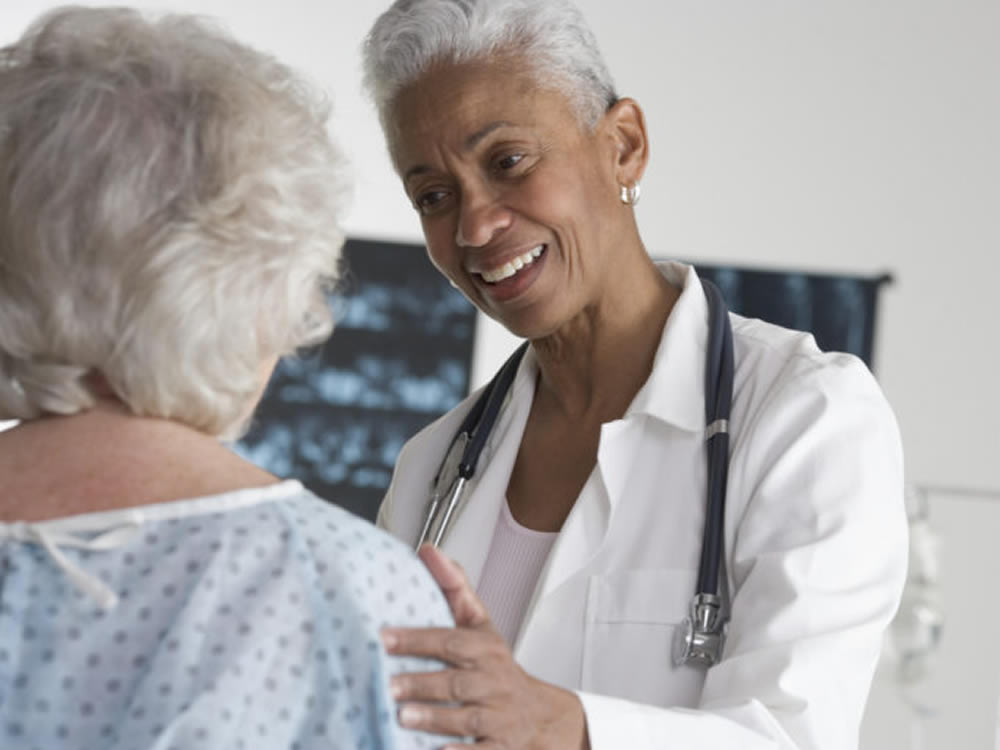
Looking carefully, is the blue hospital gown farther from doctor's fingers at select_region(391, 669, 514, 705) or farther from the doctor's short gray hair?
the doctor's short gray hair

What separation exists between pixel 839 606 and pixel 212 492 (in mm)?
723

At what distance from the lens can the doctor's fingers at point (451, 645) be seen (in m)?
0.95

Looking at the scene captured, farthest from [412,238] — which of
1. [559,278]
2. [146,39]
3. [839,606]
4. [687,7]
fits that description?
[146,39]

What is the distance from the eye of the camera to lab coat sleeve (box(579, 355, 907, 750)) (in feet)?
4.52

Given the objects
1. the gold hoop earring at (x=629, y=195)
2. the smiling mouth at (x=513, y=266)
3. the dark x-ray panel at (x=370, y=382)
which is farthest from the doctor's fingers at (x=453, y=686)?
the dark x-ray panel at (x=370, y=382)

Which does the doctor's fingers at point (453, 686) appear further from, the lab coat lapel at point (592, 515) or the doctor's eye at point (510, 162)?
the doctor's eye at point (510, 162)

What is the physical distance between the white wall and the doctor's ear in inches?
98.1

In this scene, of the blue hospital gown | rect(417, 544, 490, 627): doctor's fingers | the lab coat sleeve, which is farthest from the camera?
the lab coat sleeve

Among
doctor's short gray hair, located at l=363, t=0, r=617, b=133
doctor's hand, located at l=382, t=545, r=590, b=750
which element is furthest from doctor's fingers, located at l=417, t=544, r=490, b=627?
doctor's short gray hair, located at l=363, t=0, r=617, b=133

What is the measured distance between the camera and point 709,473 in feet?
5.18

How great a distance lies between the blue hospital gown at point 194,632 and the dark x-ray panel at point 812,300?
3452 mm

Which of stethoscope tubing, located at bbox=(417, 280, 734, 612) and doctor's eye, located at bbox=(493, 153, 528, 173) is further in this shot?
doctor's eye, located at bbox=(493, 153, 528, 173)

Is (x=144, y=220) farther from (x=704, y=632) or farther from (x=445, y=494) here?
(x=445, y=494)

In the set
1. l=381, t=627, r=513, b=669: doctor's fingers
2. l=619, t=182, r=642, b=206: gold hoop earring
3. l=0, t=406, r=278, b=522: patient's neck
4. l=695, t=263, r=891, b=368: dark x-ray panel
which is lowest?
l=381, t=627, r=513, b=669: doctor's fingers
